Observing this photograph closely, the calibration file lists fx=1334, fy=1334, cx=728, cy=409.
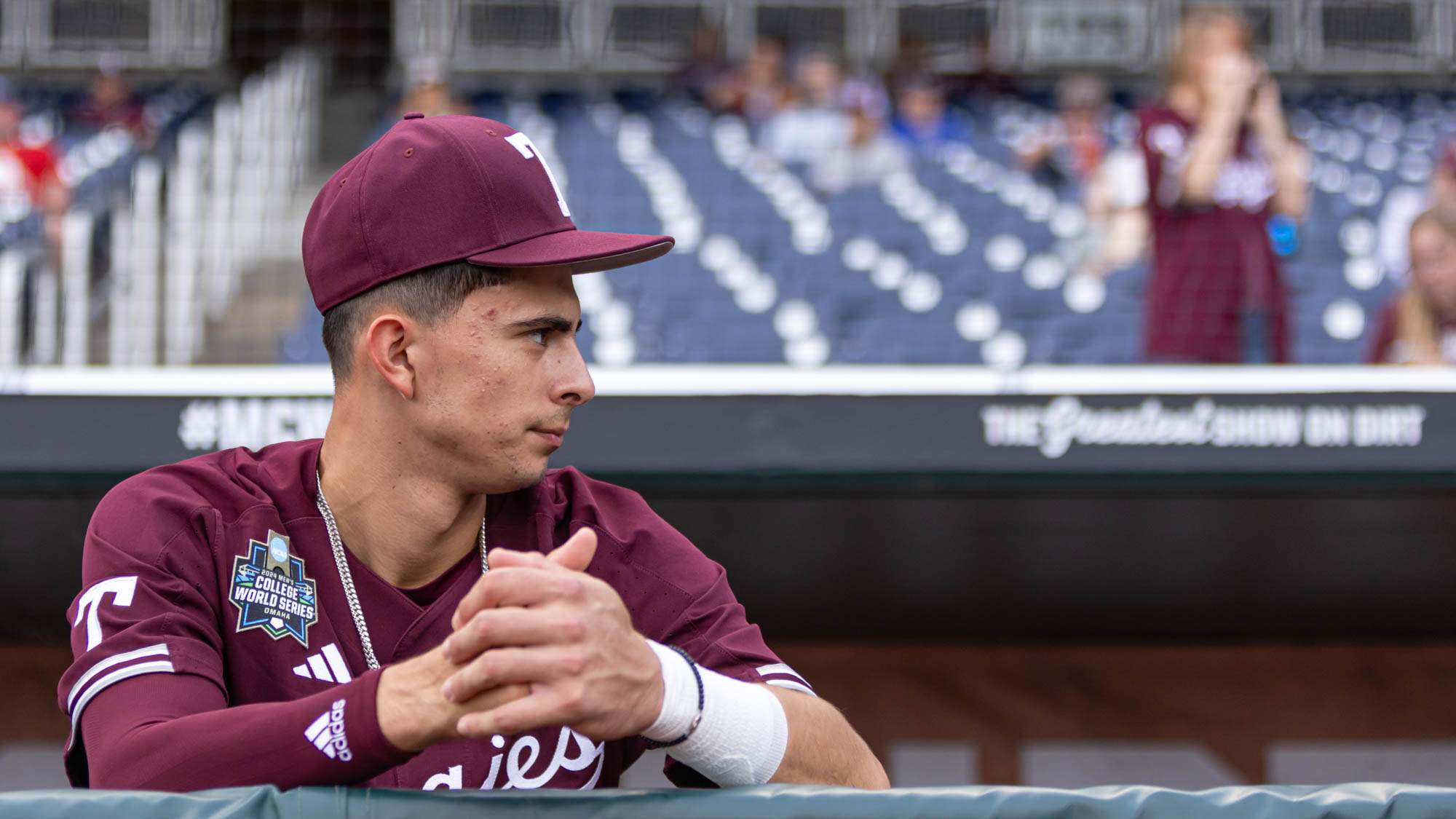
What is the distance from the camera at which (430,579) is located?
1.26m

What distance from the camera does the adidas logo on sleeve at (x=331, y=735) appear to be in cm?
94

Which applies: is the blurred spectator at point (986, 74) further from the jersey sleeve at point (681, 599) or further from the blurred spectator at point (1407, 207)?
the jersey sleeve at point (681, 599)

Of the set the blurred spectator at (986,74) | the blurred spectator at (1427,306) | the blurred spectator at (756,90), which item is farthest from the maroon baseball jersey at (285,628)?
the blurred spectator at (986,74)

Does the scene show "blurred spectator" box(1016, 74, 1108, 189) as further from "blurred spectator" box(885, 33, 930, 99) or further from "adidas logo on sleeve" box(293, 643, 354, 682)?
"adidas logo on sleeve" box(293, 643, 354, 682)

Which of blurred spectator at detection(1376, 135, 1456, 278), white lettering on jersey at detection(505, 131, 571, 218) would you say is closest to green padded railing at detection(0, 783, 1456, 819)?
white lettering on jersey at detection(505, 131, 571, 218)

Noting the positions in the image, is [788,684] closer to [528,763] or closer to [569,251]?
[528,763]

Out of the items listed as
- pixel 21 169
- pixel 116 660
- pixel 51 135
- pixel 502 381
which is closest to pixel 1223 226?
pixel 502 381

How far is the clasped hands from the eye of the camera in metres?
0.93

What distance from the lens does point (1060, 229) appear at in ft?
16.9

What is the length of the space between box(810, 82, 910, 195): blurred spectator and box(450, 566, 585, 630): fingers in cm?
417

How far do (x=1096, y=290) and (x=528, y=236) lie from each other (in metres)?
3.20

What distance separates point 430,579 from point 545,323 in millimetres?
273

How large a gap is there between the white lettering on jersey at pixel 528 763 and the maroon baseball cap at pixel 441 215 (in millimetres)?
416

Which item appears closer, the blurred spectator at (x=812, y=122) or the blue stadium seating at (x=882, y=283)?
the blue stadium seating at (x=882, y=283)
